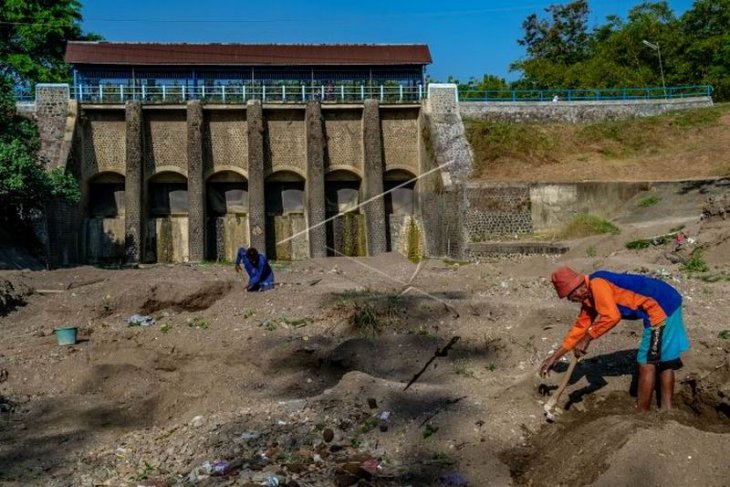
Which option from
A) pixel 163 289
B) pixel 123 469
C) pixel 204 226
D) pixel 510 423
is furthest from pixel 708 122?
pixel 123 469

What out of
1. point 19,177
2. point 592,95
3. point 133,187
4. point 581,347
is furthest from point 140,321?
point 592,95

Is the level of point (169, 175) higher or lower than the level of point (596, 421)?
higher

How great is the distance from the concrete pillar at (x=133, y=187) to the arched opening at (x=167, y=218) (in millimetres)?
1409

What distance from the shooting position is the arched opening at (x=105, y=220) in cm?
2772

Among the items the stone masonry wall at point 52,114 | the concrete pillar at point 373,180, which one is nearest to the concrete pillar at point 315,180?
the concrete pillar at point 373,180

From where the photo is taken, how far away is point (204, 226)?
1064 inches

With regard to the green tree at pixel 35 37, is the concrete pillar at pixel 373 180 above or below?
below

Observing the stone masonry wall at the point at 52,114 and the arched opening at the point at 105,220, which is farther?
the arched opening at the point at 105,220

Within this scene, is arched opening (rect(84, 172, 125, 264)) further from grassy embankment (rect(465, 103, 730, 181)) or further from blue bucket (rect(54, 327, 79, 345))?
blue bucket (rect(54, 327, 79, 345))

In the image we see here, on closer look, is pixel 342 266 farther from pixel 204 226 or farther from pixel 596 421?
pixel 596 421

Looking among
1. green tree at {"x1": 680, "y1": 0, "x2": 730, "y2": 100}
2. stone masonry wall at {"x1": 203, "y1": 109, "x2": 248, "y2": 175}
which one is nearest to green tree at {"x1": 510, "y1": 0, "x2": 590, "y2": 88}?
green tree at {"x1": 680, "y1": 0, "x2": 730, "y2": 100}

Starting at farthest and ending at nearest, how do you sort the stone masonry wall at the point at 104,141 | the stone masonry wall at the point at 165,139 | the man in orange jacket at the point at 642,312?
the stone masonry wall at the point at 165,139
the stone masonry wall at the point at 104,141
the man in orange jacket at the point at 642,312

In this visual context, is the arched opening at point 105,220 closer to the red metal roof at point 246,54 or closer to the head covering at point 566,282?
the red metal roof at point 246,54

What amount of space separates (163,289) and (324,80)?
17757 mm
